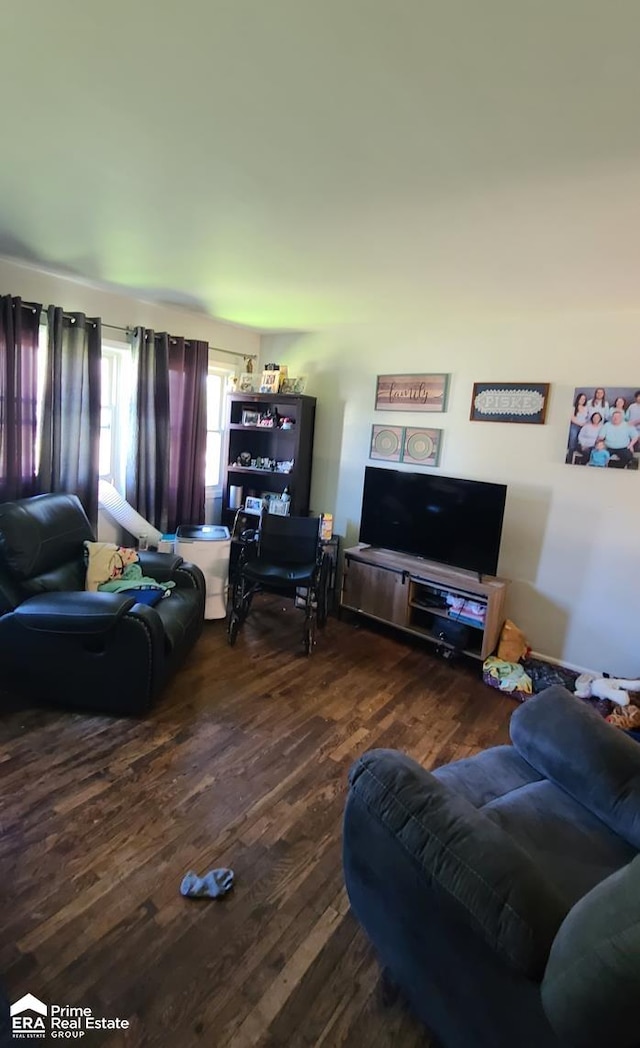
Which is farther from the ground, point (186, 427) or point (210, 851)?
point (186, 427)

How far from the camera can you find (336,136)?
139 cm

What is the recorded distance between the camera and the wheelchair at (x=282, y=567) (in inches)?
133

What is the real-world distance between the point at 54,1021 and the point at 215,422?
4.07 meters

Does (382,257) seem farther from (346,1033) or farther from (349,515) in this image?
(346,1033)

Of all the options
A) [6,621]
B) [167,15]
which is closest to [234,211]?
[167,15]

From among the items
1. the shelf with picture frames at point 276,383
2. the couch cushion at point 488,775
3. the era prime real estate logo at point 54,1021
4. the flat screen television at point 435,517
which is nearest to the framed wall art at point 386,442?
the flat screen television at point 435,517

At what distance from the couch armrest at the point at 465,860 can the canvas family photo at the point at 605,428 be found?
2.48m

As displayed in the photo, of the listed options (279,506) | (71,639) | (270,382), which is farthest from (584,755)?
(270,382)

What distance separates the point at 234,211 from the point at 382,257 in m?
0.76

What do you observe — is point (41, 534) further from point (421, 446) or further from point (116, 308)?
point (421, 446)

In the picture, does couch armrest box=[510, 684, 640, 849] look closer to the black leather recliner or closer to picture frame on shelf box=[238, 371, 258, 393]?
the black leather recliner

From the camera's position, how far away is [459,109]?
1.22 metres

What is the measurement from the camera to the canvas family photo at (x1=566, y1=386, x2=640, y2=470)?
2.90 m

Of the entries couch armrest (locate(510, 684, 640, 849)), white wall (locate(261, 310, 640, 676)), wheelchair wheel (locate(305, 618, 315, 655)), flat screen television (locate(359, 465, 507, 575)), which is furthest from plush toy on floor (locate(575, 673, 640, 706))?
wheelchair wheel (locate(305, 618, 315, 655))
